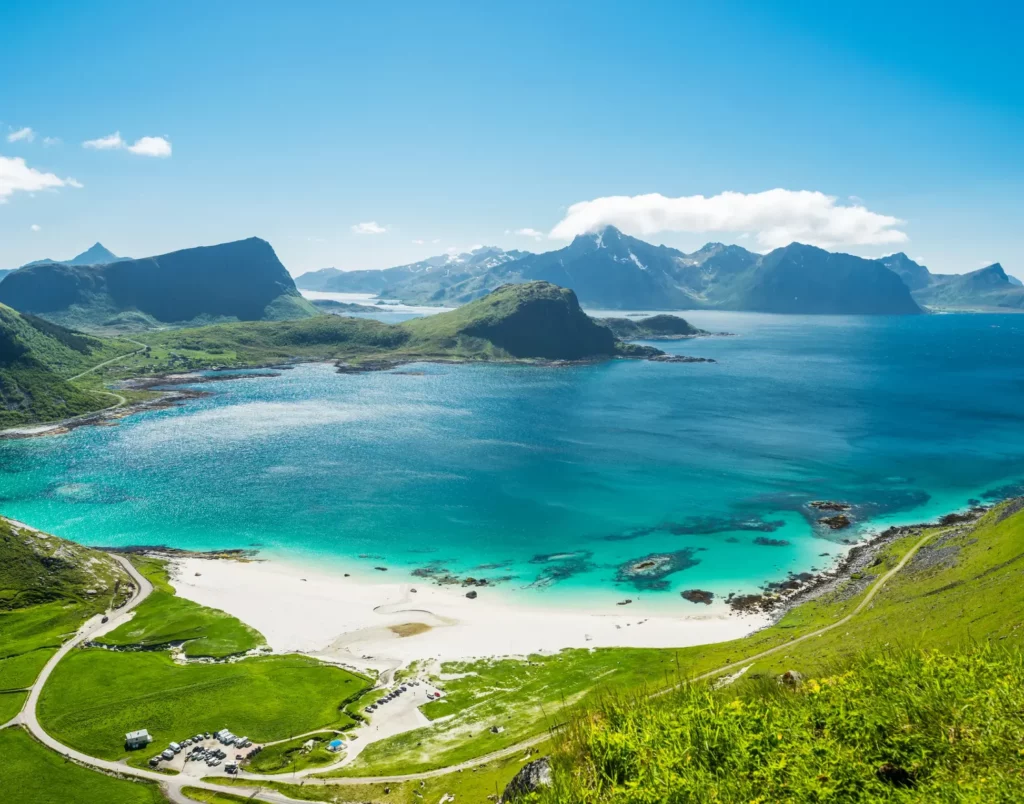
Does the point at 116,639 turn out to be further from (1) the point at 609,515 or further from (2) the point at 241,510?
(1) the point at 609,515

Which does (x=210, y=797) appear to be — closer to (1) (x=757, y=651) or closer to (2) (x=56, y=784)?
(2) (x=56, y=784)

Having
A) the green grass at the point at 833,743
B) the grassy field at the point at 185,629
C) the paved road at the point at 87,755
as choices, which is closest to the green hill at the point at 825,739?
the green grass at the point at 833,743

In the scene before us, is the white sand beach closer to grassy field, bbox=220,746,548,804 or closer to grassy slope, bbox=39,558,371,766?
grassy slope, bbox=39,558,371,766

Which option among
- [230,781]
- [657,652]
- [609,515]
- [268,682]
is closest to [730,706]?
[230,781]

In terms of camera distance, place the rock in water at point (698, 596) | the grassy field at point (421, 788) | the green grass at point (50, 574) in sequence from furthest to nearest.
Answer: the rock in water at point (698, 596) → the green grass at point (50, 574) → the grassy field at point (421, 788)

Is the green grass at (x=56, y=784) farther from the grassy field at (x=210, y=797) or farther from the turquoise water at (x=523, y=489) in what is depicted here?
the turquoise water at (x=523, y=489)

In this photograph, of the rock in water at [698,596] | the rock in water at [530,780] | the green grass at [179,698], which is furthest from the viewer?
the rock in water at [698,596]

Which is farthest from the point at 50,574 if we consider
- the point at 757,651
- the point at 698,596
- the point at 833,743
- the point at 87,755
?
Result: the point at 833,743
